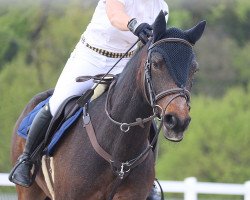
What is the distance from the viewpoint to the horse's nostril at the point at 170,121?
6.55m

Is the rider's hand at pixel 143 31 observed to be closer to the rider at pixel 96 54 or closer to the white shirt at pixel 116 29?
the rider at pixel 96 54

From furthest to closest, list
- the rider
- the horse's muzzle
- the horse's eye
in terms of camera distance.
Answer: the rider, the horse's eye, the horse's muzzle

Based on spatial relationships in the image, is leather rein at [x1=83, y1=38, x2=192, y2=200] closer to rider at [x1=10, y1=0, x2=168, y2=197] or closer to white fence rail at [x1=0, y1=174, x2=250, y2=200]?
rider at [x1=10, y1=0, x2=168, y2=197]

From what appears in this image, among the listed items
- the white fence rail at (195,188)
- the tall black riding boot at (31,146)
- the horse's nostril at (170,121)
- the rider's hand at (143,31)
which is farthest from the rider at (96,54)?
the white fence rail at (195,188)

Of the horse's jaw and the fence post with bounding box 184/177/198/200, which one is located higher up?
the horse's jaw

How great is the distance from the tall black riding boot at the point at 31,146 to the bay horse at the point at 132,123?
1.00 feet

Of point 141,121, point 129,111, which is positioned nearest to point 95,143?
point 129,111

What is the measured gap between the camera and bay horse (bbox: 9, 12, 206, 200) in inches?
266

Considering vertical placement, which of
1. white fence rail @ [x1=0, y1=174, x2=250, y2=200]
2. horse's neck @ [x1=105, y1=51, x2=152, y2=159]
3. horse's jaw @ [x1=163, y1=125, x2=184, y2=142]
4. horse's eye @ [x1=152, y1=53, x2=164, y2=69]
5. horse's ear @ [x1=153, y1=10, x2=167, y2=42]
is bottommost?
white fence rail @ [x1=0, y1=174, x2=250, y2=200]

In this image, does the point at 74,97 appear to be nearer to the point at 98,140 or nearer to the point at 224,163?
the point at 98,140

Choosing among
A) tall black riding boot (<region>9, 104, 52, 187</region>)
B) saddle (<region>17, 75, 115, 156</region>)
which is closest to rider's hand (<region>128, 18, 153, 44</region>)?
saddle (<region>17, 75, 115, 156</region>)

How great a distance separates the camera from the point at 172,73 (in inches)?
266

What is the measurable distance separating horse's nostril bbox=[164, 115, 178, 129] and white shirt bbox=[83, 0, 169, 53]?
1.43m

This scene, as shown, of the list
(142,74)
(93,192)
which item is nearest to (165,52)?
(142,74)
